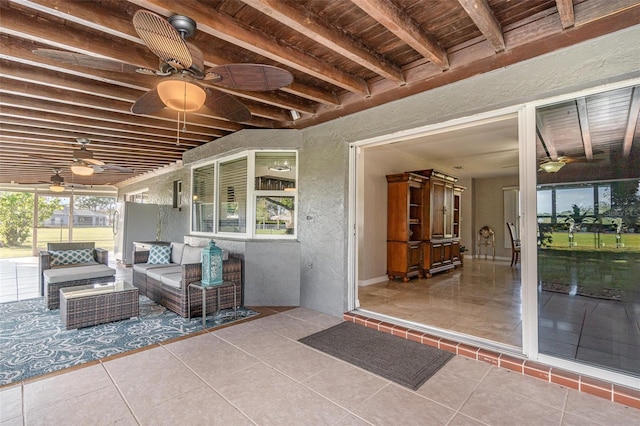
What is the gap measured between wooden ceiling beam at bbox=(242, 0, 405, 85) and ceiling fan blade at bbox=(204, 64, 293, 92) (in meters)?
0.36

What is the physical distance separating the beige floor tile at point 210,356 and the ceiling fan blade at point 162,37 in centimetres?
230

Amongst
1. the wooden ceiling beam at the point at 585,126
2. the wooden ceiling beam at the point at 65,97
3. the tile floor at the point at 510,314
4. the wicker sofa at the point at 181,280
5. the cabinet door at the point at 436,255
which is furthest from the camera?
the cabinet door at the point at 436,255

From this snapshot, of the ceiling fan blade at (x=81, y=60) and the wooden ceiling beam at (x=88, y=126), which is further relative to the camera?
the wooden ceiling beam at (x=88, y=126)

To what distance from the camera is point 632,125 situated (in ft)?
7.07

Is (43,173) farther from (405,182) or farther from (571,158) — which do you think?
(571,158)

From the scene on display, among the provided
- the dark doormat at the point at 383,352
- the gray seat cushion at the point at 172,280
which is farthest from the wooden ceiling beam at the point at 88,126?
the dark doormat at the point at 383,352

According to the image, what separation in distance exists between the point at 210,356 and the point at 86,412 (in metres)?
0.95

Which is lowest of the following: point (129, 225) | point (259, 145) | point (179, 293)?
point (179, 293)

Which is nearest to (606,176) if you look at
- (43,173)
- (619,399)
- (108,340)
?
(619,399)

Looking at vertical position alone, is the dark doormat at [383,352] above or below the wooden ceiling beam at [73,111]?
below

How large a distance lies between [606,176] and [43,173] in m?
12.2

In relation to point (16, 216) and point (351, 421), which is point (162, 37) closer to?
point (351, 421)

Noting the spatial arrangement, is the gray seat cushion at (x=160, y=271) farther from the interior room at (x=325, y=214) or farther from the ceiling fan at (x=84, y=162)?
the ceiling fan at (x=84, y=162)

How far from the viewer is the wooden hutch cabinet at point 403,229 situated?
5871mm
